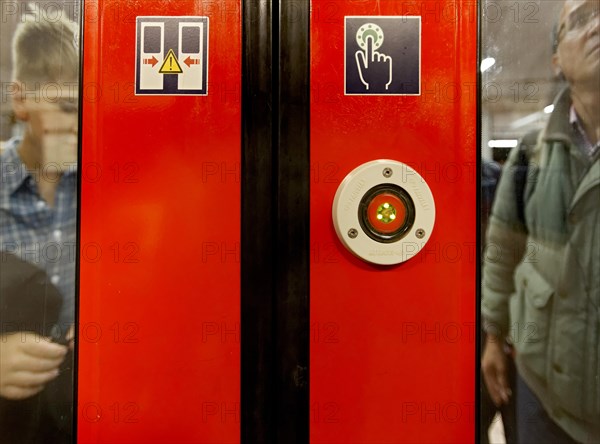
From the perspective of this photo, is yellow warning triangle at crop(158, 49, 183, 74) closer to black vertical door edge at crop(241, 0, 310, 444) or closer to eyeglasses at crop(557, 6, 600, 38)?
black vertical door edge at crop(241, 0, 310, 444)

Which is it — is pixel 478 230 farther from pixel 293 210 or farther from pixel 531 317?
pixel 293 210

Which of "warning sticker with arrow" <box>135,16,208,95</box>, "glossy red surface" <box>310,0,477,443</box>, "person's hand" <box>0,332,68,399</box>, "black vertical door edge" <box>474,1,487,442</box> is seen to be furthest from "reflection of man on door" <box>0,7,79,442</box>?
"black vertical door edge" <box>474,1,487,442</box>

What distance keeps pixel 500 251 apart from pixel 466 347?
200mm

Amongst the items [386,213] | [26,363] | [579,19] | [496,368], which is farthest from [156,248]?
[579,19]

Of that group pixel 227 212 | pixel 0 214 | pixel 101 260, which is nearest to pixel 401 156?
pixel 227 212

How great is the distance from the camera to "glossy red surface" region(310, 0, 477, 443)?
0.79m

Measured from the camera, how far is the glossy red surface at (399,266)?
31.2 inches

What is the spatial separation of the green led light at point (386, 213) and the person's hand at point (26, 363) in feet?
2.18

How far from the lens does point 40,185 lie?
0.78 metres

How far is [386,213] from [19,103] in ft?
2.45

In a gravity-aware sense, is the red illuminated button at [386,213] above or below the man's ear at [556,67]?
below

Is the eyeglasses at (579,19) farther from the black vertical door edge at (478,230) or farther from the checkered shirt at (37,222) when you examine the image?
the checkered shirt at (37,222)

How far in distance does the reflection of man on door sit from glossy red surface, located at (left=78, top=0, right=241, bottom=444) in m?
0.03

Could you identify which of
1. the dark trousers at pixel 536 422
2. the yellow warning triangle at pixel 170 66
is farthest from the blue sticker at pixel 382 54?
the dark trousers at pixel 536 422
